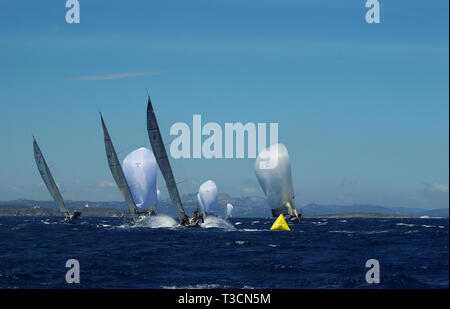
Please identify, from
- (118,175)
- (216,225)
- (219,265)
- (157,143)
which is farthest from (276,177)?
(219,265)

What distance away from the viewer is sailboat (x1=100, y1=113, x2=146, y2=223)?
73438mm

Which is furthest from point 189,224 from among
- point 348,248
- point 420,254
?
point 420,254

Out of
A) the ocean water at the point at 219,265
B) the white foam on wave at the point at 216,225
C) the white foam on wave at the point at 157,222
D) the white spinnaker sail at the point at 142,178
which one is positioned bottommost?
the white foam on wave at the point at 216,225

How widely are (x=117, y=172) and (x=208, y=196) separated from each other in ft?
206

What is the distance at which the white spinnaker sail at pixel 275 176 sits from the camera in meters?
89.6

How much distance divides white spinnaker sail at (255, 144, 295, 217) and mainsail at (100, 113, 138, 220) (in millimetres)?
21019

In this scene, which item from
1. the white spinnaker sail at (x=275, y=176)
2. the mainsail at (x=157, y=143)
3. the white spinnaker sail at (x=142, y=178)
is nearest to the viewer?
the mainsail at (x=157, y=143)

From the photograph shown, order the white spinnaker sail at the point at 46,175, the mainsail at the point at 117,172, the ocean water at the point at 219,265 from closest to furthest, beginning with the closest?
1. the ocean water at the point at 219,265
2. the mainsail at the point at 117,172
3. the white spinnaker sail at the point at 46,175

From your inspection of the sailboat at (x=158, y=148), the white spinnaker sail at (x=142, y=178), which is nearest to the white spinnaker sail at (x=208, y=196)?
the white spinnaker sail at (x=142, y=178)

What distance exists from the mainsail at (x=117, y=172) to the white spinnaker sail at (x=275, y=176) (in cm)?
2102

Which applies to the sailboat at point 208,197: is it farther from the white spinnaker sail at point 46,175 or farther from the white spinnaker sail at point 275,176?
the white spinnaker sail at point 275,176

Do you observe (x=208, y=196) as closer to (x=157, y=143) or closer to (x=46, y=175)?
(x=46, y=175)

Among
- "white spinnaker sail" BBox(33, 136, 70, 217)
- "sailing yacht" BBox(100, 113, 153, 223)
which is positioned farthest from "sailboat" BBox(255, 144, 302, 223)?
"white spinnaker sail" BBox(33, 136, 70, 217)

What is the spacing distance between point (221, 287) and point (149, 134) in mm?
41261
